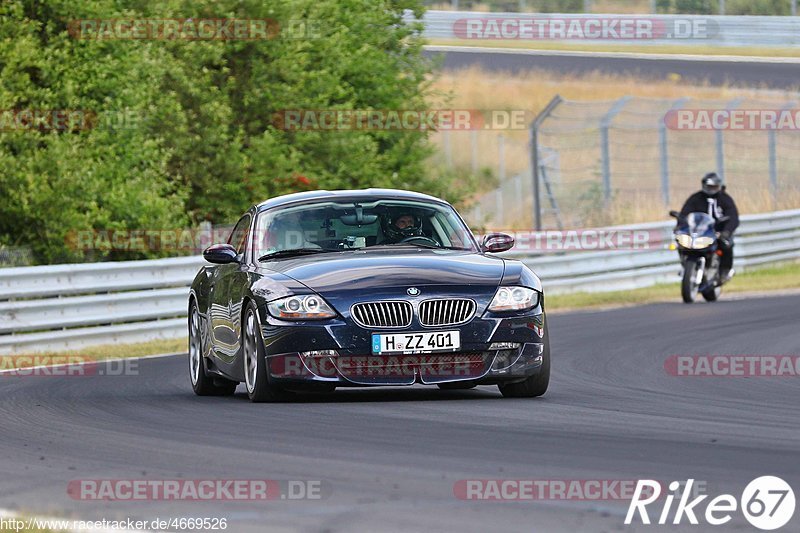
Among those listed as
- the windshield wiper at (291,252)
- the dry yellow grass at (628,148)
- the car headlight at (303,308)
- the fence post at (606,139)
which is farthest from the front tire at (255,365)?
the dry yellow grass at (628,148)

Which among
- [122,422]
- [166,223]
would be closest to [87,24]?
[166,223]

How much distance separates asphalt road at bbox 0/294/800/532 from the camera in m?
6.62

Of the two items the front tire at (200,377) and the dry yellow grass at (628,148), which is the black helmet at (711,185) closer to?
the dry yellow grass at (628,148)

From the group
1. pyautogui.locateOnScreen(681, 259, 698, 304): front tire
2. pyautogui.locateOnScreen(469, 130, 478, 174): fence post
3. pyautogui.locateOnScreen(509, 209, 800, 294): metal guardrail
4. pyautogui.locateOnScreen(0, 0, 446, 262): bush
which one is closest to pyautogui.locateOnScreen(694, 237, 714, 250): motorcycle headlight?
pyautogui.locateOnScreen(681, 259, 698, 304): front tire

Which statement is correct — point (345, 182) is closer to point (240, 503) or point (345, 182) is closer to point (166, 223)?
point (166, 223)

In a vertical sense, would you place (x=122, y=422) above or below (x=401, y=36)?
below

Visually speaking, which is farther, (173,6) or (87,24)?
(173,6)

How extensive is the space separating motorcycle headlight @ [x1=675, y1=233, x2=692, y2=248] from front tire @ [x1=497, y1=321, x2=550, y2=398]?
41.2 feet

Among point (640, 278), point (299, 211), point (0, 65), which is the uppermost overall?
point (0, 65)

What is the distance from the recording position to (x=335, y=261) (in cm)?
1105

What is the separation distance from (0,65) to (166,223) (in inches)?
123

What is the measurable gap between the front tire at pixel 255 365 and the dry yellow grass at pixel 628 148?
2048 cm

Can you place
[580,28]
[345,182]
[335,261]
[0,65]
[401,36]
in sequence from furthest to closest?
[580,28] → [401,36] → [345,182] → [0,65] → [335,261]

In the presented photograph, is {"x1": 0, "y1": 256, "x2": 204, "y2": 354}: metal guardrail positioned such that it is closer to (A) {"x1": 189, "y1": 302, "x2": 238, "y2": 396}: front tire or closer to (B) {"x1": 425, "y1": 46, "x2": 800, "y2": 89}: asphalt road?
(A) {"x1": 189, "y1": 302, "x2": 238, "y2": 396}: front tire
